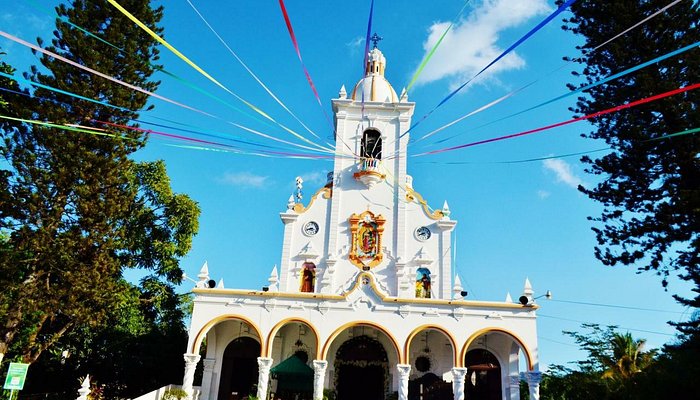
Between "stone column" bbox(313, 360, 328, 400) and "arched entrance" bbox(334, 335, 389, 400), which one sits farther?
"arched entrance" bbox(334, 335, 389, 400)

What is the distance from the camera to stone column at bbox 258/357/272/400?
1847cm

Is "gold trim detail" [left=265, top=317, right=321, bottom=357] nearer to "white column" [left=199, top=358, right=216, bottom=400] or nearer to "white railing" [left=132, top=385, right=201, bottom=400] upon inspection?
"white column" [left=199, top=358, right=216, bottom=400]

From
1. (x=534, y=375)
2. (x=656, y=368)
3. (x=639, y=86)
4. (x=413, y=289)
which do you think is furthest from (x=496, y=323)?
(x=639, y=86)

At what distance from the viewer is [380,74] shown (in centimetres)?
2853

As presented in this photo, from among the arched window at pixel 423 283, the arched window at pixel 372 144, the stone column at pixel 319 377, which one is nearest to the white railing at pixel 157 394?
the stone column at pixel 319 377

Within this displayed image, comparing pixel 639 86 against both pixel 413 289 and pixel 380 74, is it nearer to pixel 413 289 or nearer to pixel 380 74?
pixel 413 289

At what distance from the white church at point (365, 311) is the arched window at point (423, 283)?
0.04 meters

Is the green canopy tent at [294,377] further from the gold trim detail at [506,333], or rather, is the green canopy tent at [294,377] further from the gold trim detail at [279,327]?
the gold trim detail at [506,333]

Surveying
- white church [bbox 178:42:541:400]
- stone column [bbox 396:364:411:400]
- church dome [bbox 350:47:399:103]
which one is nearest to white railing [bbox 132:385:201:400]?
white church [bbox 178:42:541:400]

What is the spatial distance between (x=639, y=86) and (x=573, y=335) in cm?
1776

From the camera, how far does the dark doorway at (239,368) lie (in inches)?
832

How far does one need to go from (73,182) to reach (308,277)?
980cm

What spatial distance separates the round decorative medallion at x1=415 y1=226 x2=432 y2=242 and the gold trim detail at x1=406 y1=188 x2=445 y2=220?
622 millimetres

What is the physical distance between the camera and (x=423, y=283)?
22.6 meters
